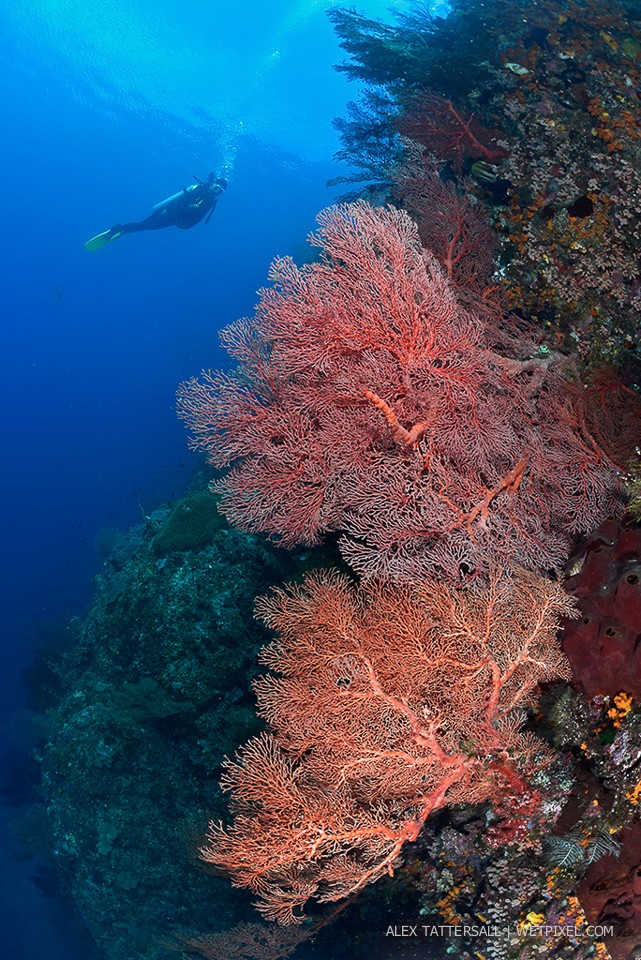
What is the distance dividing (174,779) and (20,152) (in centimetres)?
9595

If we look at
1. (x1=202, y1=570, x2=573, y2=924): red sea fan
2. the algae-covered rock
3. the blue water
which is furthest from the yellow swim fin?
(x1=202, y1=570, x2=573, y2=924): red sea fan

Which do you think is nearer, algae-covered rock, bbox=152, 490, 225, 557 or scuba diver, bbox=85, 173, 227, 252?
algae-covered rock, bbox=152, 490, 225, 557

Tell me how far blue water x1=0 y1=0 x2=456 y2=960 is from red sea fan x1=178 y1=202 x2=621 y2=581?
2663cm

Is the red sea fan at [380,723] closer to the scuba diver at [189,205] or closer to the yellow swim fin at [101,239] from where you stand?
the scuba diver at [189,205]

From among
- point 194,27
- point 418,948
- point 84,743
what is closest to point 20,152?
point 194,27

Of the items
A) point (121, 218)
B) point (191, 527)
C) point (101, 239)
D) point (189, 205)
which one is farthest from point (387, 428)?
point (121, 218)

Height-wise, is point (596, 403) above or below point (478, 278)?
below

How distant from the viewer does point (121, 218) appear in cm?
8869

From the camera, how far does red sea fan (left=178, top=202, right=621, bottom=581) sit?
340 cm

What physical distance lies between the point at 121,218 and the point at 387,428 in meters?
103

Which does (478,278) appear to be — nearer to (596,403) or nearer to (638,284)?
(638,284)

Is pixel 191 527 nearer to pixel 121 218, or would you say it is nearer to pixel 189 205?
pixel 189 205

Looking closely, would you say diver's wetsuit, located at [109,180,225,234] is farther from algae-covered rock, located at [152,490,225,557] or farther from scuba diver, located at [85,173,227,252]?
algae-covered rock, located at [152,490,225,557]

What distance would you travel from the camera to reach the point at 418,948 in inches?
186
